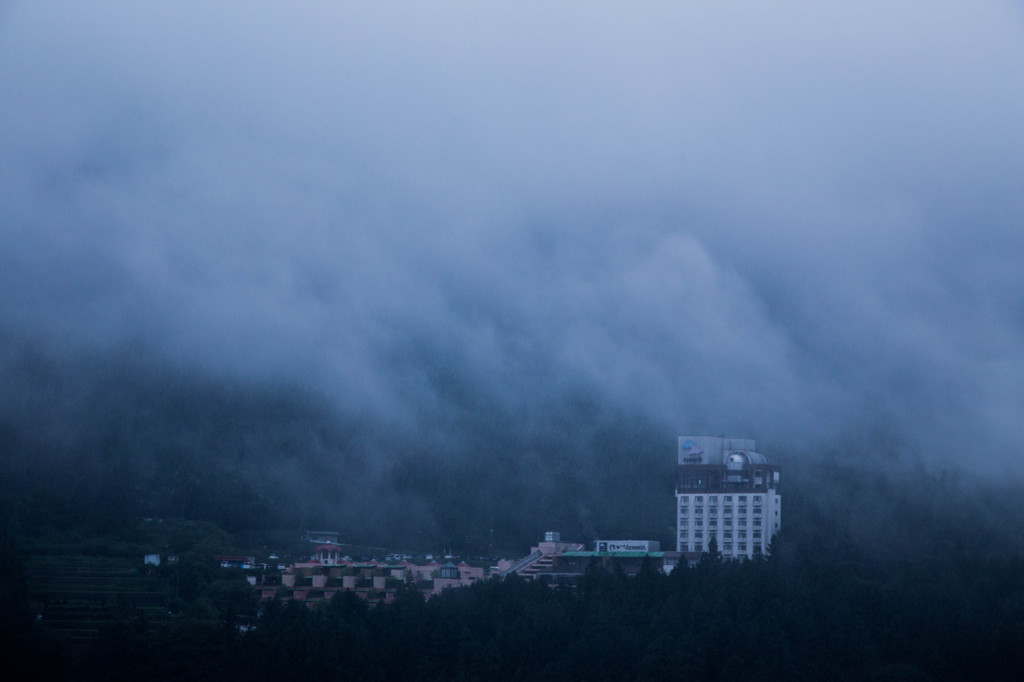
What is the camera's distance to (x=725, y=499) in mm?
25250

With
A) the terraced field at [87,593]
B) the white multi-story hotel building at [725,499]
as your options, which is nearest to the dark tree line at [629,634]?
the terraced field at [87,593]

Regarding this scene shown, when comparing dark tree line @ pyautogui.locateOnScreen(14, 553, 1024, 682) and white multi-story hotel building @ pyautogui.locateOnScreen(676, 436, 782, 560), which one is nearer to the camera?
dark tree line @ pyautogui.locateOnScreen(14, 553, 1024, 682)

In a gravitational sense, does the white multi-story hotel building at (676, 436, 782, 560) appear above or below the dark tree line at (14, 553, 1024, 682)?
above

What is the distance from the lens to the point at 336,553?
25.9 m

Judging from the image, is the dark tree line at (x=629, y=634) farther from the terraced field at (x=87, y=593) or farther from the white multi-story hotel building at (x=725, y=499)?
the white multi-story hotel building at (x=725, y=499)

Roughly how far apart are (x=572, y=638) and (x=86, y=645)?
6.86 m

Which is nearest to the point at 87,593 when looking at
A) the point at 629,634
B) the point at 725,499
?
the point at 629,634

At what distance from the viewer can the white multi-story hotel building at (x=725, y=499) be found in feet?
82.3

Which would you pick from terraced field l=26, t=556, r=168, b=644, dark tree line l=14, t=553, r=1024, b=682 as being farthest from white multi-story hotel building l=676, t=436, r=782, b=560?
terraced field l=26, t=556, r=168, b=644

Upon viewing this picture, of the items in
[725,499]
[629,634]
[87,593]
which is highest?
[725,499]

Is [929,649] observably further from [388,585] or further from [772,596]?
[388,585]

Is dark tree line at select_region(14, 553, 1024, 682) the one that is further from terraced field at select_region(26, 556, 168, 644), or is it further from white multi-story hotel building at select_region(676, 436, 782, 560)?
white multi-story hotel building at select_region(676, 436, 782, 560)

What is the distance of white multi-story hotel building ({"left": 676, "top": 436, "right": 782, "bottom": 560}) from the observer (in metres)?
25.1

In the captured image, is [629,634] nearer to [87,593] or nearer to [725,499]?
[725,499]
